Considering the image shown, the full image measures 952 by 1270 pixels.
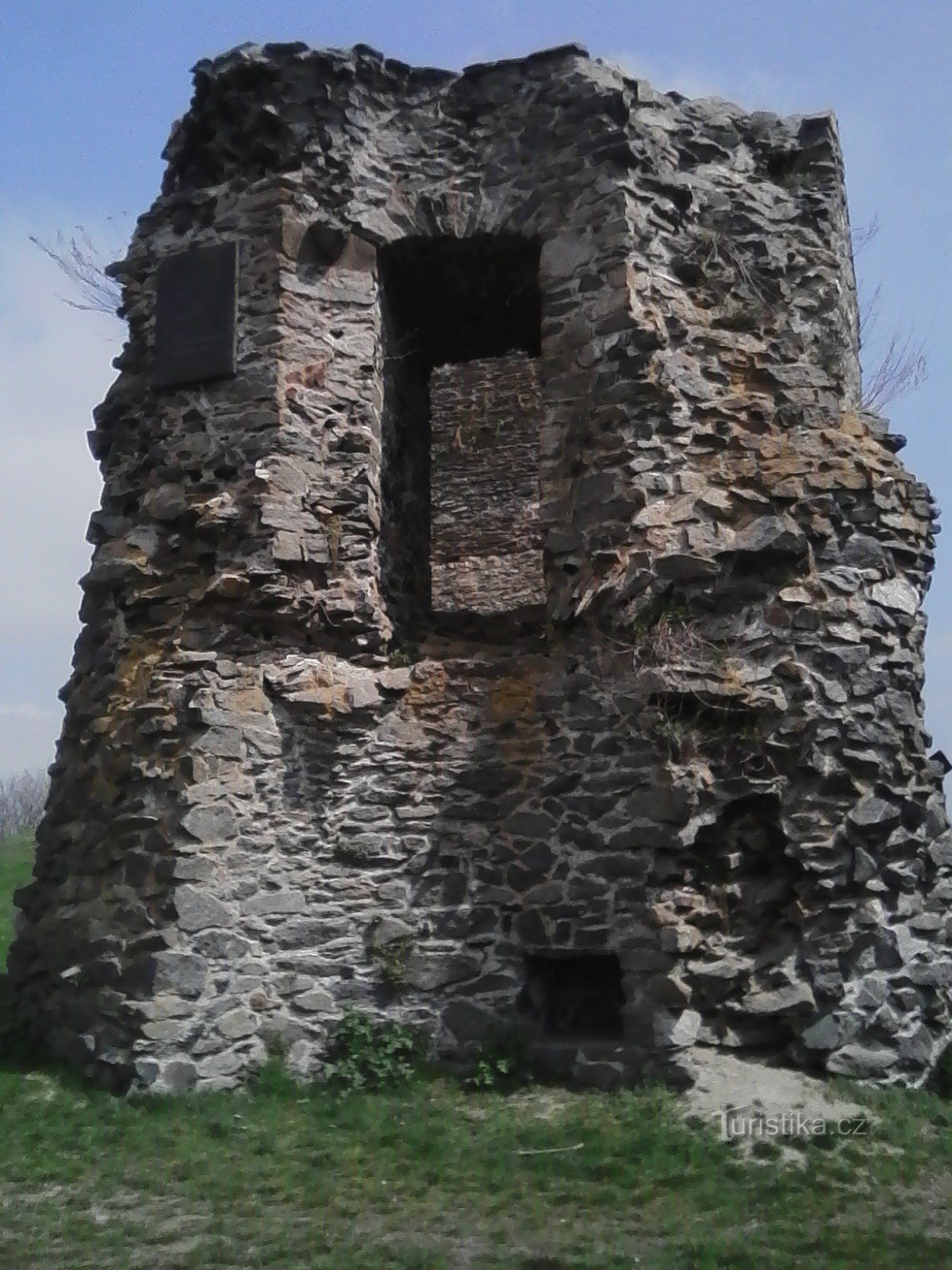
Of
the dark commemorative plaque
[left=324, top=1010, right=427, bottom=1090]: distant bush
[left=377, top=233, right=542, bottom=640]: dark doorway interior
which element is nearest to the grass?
[left=324, top=1010, right=427, bottom=1090]: distant bush

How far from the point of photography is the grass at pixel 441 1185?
14.5 feet

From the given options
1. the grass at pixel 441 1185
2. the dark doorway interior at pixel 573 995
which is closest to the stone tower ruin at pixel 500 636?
the dark doorway interior at pixel 573 995

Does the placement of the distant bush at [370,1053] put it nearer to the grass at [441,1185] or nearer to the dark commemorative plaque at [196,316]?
the grass at [441,1185]

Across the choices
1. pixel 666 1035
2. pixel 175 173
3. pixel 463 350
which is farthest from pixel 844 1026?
pixel 175 173

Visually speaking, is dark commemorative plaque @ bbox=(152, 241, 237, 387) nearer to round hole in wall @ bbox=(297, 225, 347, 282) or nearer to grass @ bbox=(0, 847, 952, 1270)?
round hole in wall @ bbox=(297, 225, 347, 282)

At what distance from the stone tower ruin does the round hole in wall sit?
44 mm

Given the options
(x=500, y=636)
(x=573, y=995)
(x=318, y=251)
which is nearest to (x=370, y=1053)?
(x=573, y=995)

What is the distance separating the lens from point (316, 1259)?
432 cm

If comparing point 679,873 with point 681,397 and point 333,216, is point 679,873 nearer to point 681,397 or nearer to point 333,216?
point 681,397

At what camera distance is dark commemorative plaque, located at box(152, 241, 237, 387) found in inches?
287

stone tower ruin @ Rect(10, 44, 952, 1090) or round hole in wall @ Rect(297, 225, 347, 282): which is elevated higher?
round hole in wall @ Rect(297, 225, 347, 282)

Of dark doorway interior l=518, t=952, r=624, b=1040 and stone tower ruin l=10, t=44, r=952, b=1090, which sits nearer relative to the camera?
stone tower ruin l=10, t=44, r=952, b=1090

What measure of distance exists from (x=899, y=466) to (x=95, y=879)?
16.5ft

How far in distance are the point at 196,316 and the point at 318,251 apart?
81 centimetres
